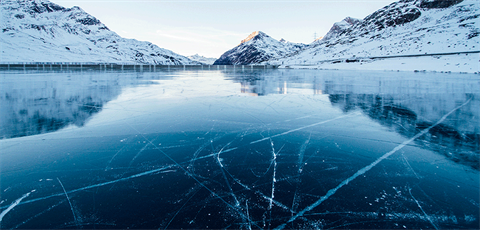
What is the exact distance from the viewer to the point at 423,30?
9969 cm

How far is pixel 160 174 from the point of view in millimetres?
3070

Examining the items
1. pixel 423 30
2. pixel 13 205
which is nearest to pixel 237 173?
pixel 13 205

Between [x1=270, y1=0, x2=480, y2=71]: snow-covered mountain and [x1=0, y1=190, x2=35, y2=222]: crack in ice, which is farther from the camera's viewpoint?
[x1=270, y1=0, x2=480, y2=71]: snow-covered mountain

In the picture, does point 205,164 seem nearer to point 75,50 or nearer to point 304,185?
point 304,185

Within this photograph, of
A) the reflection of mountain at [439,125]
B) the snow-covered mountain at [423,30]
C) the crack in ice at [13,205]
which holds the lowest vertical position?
the crack in ice at [13,205]

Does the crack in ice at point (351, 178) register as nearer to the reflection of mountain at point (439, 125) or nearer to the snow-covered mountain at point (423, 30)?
the reflection of mountain at point (439, 125)

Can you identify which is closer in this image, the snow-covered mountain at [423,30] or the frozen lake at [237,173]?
the frozen lake at [237,173]

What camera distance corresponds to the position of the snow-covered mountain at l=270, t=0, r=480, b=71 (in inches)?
2751

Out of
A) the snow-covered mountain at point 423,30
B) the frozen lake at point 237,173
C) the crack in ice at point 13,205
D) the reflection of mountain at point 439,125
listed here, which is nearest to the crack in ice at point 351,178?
the frozen lake at point 237,173

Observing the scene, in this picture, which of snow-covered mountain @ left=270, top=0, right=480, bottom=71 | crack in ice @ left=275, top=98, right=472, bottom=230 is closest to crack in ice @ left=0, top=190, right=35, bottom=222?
crack in ice @ left=275, top=98, right=472, bottom=230

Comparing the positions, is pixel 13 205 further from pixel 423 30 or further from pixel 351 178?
pixel 423 30

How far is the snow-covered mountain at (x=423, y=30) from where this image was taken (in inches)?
2751

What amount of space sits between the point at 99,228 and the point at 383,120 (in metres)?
6.41

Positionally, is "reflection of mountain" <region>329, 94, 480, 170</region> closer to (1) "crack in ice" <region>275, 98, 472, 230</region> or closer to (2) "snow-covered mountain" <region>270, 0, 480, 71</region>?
(1) "crack in ice" <region>275, 98, 472, 230</region>
